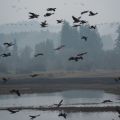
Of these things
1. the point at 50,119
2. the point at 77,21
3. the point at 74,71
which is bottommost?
the point at 50,119

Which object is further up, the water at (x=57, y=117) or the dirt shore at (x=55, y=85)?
the dirt shore at (x=55, y=85)

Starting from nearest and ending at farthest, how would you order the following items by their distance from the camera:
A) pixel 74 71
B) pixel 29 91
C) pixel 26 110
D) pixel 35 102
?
pixel 26 110
pixel 35 102
pixel 29 91
pixel 74 71

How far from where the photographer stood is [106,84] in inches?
5231

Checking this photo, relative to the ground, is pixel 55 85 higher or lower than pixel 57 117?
higher

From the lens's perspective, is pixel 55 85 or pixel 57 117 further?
pixel 55 85

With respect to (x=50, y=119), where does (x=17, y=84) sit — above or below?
above

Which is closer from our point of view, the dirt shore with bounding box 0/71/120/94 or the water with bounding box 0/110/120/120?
the water with bounding box 0/110/120/120

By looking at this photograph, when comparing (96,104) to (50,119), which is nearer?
(50,119)

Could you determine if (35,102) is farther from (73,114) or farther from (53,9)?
(53,9)

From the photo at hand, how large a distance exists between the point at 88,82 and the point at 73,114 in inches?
2697

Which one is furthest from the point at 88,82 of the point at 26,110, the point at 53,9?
the point at 53,9

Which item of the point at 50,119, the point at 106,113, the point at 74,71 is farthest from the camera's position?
the point at 74,71

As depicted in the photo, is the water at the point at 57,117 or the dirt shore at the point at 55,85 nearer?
the water at the point at 57,117

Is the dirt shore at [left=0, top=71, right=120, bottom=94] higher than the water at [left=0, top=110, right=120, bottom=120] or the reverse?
higher
